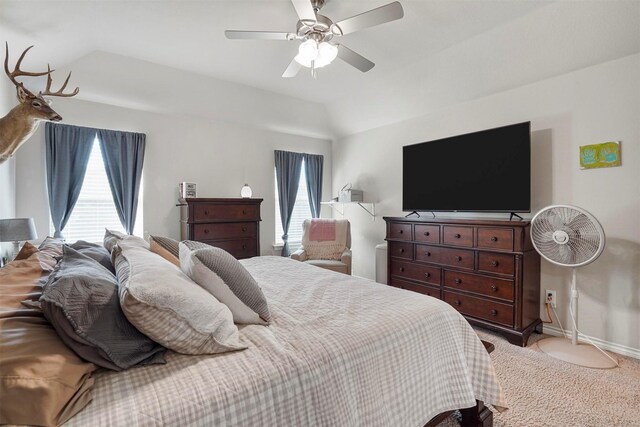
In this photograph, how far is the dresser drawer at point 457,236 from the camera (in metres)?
2.90

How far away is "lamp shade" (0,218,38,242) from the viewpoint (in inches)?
79.4

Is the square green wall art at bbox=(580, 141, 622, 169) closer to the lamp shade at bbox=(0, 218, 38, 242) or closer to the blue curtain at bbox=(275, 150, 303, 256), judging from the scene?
the blue curtain at bbox=(275, 150, 303, 256)

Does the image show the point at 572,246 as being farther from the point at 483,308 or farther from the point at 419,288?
the point at 419,288

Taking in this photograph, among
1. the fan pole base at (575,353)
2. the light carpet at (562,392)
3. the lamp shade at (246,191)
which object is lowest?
the light carpet at (562,392)

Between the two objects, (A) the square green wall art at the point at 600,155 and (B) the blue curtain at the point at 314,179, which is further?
(B) the blue curtain at the point at 314,179

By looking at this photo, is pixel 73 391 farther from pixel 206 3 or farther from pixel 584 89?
pixel 584 89

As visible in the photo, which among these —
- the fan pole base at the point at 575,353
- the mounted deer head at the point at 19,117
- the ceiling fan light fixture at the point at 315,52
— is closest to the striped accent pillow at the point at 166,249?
the mounted deer head at the point at 19,117

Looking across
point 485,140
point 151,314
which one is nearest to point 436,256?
point 485,140

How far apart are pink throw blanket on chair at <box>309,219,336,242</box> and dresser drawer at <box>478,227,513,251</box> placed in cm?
186

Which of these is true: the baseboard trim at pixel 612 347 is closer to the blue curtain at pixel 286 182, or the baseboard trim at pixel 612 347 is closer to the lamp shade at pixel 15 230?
the blue curtain at pixel 286 182

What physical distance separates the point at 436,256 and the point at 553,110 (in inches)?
70.4

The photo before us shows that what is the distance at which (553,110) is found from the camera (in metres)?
2.76

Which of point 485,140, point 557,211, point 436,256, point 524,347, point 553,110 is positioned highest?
point 553,110

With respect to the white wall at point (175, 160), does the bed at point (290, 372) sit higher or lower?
lower
